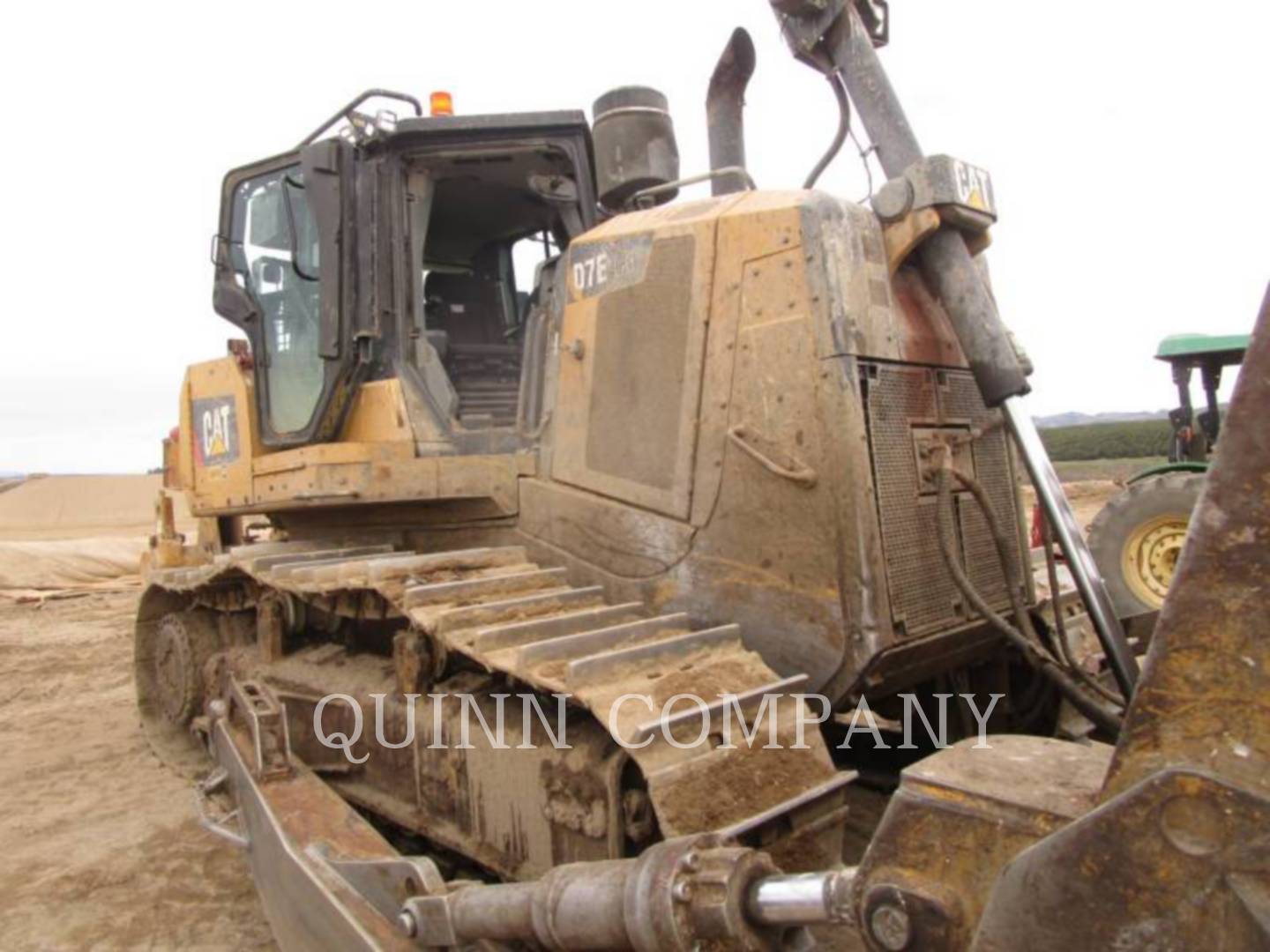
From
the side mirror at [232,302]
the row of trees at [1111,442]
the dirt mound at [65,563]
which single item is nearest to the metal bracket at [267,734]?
the side mirror at [232,302]

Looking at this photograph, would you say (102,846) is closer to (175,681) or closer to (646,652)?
(175,681)

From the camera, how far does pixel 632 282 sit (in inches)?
134

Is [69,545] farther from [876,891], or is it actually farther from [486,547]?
[876,891]

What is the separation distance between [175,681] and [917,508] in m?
4.12

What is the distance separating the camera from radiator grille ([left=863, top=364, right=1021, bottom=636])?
9.44ft

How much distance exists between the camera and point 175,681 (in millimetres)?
5344

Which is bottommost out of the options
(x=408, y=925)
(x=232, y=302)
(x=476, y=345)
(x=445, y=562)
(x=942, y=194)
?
(x=408, y=925)

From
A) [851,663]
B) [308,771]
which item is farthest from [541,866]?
[308,771]

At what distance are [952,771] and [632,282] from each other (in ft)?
7.00

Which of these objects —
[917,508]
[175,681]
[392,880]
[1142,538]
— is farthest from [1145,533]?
[175,681]

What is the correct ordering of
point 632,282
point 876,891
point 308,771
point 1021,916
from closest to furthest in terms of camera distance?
point 1021,916 → point 876,891 → point 632,282 → point 308,771

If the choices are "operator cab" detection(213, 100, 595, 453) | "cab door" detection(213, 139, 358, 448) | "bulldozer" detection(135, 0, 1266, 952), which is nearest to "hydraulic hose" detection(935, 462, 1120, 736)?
"bulldozer" detection(135, 0, 1266, 952)

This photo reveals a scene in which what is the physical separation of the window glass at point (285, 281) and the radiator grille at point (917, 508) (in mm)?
2508

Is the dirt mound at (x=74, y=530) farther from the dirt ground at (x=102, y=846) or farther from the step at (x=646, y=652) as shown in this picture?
the step at (x=646, y=652)
